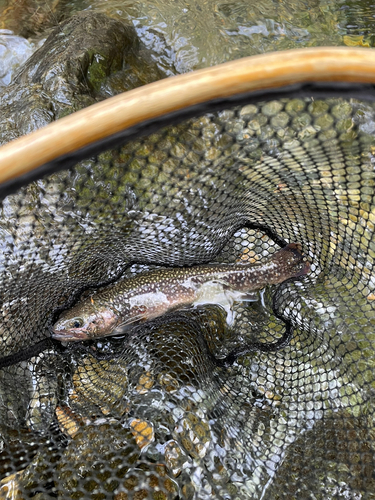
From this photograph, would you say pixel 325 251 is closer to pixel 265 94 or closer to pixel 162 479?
pixel 265 94

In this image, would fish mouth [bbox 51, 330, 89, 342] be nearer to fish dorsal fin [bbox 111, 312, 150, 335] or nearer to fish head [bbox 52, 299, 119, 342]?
fish head [bbox 52, 299, 119, 342]

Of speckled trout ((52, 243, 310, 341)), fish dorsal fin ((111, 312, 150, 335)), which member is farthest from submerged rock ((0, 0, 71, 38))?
fish dorsal fin ((111, 312, 150, 335))

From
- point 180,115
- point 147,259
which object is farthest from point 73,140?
point 147,259

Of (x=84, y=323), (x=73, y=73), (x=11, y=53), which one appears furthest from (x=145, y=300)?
(x=11, y=53)

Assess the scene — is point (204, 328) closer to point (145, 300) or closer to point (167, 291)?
point (167, 291)

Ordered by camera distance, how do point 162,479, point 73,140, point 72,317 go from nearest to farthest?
point 73,140, point 162,479, point 72,317

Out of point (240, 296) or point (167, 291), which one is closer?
point (167, 291)

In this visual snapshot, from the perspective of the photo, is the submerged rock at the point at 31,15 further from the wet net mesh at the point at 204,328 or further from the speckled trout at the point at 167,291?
the speckled trout at the point at 167,291
